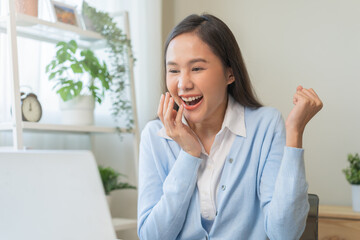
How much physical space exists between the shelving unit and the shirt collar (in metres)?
0.91

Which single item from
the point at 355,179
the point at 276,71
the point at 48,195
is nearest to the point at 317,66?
the point at 276,71

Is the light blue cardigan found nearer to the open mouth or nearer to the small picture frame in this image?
the open mouth


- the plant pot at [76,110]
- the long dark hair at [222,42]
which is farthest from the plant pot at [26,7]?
the long dark hair at [222,42]

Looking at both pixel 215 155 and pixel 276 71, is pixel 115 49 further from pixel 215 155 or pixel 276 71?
pixel 215 155

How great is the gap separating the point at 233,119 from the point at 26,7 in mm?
1322

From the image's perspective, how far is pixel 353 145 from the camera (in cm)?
254

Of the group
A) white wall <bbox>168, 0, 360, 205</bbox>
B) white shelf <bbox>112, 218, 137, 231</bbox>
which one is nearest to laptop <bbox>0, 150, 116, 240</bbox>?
white shelf <bbox>112, 218, 137, 231</bbox>

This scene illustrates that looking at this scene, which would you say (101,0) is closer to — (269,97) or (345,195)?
(269,97)

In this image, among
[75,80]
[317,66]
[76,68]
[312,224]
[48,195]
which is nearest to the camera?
[48,195]

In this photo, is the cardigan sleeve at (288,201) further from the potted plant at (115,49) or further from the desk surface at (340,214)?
the potted plant at (115,49)

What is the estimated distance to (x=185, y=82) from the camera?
52.8 inches

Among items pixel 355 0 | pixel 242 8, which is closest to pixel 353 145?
pixel 355 0

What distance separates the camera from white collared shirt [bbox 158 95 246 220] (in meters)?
1.35

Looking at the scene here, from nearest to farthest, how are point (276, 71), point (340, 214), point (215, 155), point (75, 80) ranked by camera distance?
point (215, 155), point (340, 214), point (75, 80), point (276, 71)
